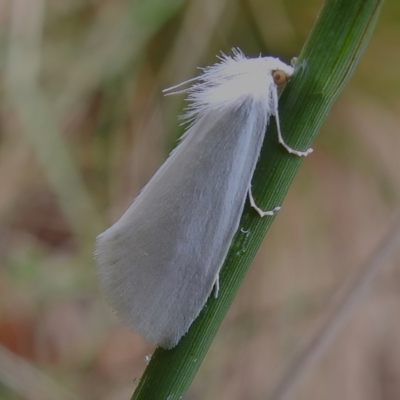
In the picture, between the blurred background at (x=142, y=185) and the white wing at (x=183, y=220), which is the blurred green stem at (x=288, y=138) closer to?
the white wing at (x=183, y=220)

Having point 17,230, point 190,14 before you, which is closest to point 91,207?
point 17,230

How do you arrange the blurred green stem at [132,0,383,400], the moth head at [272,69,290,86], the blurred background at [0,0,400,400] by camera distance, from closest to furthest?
1. the blurred green stem at [132,0,383,400]
2. the moth head at [272,69,290,86]
3. the blurred background at [0,0,400,400]

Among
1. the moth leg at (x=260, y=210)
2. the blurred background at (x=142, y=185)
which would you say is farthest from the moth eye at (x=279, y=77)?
the blurred background at (x=142, y=185)

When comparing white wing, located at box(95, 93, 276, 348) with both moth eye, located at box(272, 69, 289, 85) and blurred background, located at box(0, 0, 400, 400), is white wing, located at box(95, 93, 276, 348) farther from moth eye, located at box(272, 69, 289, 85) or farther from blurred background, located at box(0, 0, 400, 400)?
blurred background, located at box(0, 0, 400, 400)

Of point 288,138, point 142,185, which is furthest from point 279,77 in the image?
point 142,185

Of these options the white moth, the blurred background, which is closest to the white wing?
the white moth

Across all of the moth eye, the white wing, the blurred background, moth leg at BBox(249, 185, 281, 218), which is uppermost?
the moth eye

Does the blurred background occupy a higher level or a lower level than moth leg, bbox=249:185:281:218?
lower

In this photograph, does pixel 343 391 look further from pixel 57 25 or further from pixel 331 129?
pixel 57 25

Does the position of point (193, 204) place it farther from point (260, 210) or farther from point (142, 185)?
point (142, 185)
